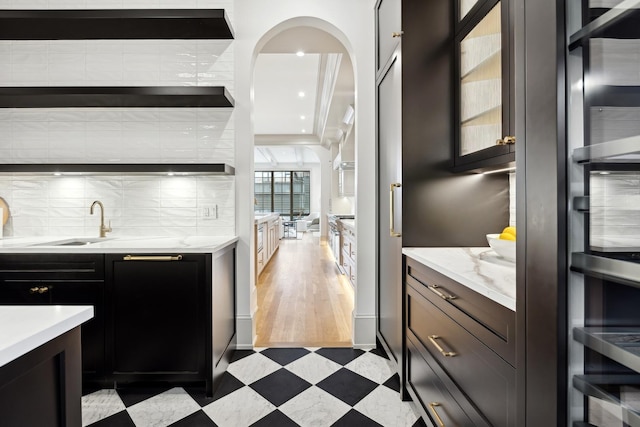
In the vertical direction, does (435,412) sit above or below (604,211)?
below

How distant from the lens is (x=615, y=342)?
2.08ft

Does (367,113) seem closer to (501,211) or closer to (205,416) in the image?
(501,211)

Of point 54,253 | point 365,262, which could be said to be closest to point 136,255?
point 54,253

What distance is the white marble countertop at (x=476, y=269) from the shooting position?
1.00 metres

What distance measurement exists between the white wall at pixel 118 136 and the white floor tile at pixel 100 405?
1099 mm

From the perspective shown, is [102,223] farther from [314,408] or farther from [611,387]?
[611,387]

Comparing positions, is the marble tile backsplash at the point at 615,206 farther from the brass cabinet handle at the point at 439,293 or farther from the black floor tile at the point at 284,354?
the black floor tile at the point at 284,354

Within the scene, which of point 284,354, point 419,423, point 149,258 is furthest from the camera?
point 284,354

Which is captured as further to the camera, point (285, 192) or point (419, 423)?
point (285, 192)

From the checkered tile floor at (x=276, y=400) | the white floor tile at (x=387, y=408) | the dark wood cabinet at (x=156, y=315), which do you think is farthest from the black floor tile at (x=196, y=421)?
the white floor tile at (x=387, y=408)

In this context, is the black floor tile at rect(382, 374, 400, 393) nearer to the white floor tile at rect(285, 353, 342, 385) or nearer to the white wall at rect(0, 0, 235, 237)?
the white floor tile at rect(285, 353, 342, 385)

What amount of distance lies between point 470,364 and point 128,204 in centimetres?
251

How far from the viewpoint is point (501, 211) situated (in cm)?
184

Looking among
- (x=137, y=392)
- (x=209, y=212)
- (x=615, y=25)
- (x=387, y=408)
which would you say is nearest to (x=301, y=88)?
(x=209, y=212)
